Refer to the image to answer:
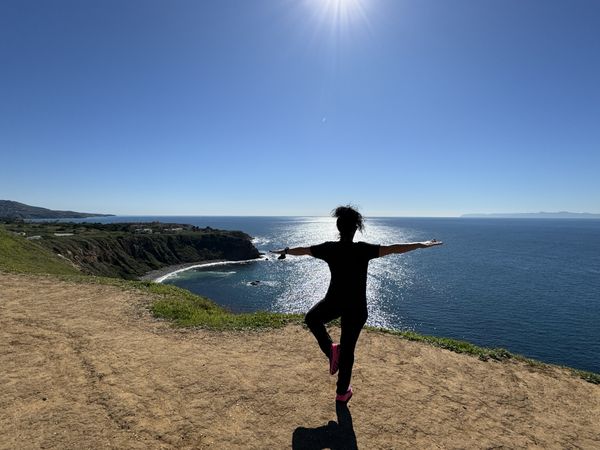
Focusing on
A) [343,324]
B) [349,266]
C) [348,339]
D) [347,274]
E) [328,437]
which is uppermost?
[349,266]

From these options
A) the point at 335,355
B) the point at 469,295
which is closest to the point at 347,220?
the point at 335,355

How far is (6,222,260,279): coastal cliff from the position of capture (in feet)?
235

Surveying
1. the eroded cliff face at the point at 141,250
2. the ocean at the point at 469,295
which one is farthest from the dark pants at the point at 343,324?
the eroded cliff face at the point at 141,250

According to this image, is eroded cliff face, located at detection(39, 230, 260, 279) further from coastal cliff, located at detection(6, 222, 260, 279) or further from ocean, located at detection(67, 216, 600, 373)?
ocean, located at detection(67, 216, 600, 373)

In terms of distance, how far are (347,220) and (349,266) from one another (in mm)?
732

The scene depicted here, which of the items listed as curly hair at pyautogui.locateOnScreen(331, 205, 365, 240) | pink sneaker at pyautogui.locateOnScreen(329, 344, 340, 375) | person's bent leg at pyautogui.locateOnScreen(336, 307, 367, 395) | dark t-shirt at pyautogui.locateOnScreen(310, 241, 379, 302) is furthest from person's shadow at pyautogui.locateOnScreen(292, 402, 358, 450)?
curly hair at pyautogui.locateOnScreen(331, 205, 365, 240)

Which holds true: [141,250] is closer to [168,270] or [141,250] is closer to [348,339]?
[168,270]

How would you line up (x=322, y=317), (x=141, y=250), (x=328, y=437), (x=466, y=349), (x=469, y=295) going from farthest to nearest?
1. (x=141, y=250)
2. (x=469, y=295)
3. (x=466, y=349)
4. (x=322, y=317)
5. (x=328, y=437)

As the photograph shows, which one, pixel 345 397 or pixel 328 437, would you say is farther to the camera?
pixel 345 397

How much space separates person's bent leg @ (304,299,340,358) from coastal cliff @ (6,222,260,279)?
61093 mm

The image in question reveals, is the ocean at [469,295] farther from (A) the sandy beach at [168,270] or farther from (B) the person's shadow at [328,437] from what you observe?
(B) the person's shadow at [328,437]

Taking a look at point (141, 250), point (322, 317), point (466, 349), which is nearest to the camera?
point (322, 317)

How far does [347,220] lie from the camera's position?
5.67 m

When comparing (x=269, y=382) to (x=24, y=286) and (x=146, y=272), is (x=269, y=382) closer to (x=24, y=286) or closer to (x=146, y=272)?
(x=24, y=286)
